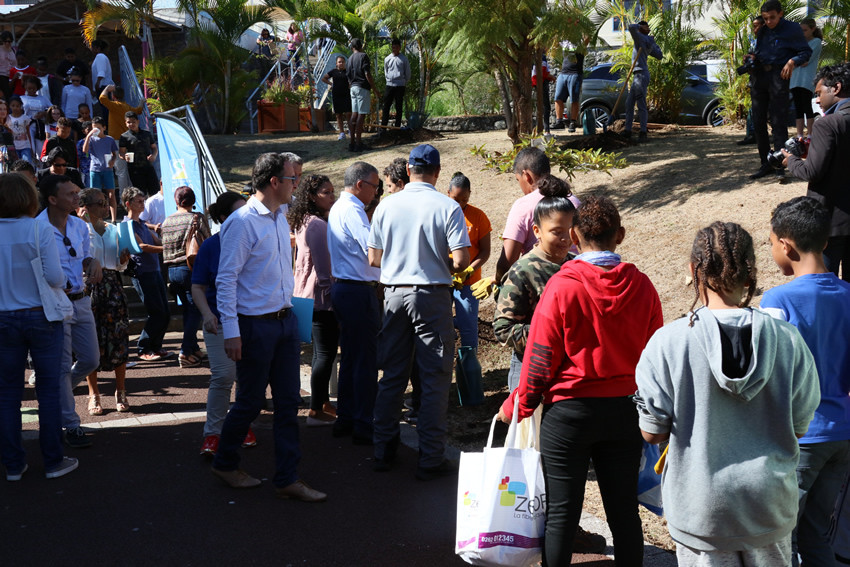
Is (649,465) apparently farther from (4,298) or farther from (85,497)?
(4,298)

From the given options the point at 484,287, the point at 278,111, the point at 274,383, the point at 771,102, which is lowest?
the point at 274,383

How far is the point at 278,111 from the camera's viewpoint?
21203 millimetres

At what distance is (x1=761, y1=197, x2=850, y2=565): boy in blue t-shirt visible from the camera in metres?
3.42

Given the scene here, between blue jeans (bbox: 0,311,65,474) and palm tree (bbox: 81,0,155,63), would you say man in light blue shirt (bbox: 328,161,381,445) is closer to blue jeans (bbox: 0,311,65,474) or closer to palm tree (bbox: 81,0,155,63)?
blue jeans (bbox: 0,311,65,474)

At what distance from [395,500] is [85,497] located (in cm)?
195

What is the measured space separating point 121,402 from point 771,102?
8.24m

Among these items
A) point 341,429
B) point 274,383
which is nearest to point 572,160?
point 341,429

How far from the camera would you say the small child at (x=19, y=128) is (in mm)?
13570

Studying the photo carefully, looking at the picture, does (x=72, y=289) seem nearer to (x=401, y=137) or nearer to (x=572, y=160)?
(x=572, y=160)

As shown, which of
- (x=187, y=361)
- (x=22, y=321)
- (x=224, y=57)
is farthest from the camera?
(x=224, y=57)

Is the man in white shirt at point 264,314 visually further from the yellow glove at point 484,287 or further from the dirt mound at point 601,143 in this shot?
the dirt mound at point 601,143

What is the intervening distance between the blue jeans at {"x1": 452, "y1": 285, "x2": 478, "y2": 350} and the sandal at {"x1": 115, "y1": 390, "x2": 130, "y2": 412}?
2974mm

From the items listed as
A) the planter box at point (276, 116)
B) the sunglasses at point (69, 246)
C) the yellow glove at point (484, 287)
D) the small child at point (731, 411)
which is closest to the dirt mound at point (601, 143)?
the yellow glove at point (484, 287)

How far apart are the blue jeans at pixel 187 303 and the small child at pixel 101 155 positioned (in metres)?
4.48
